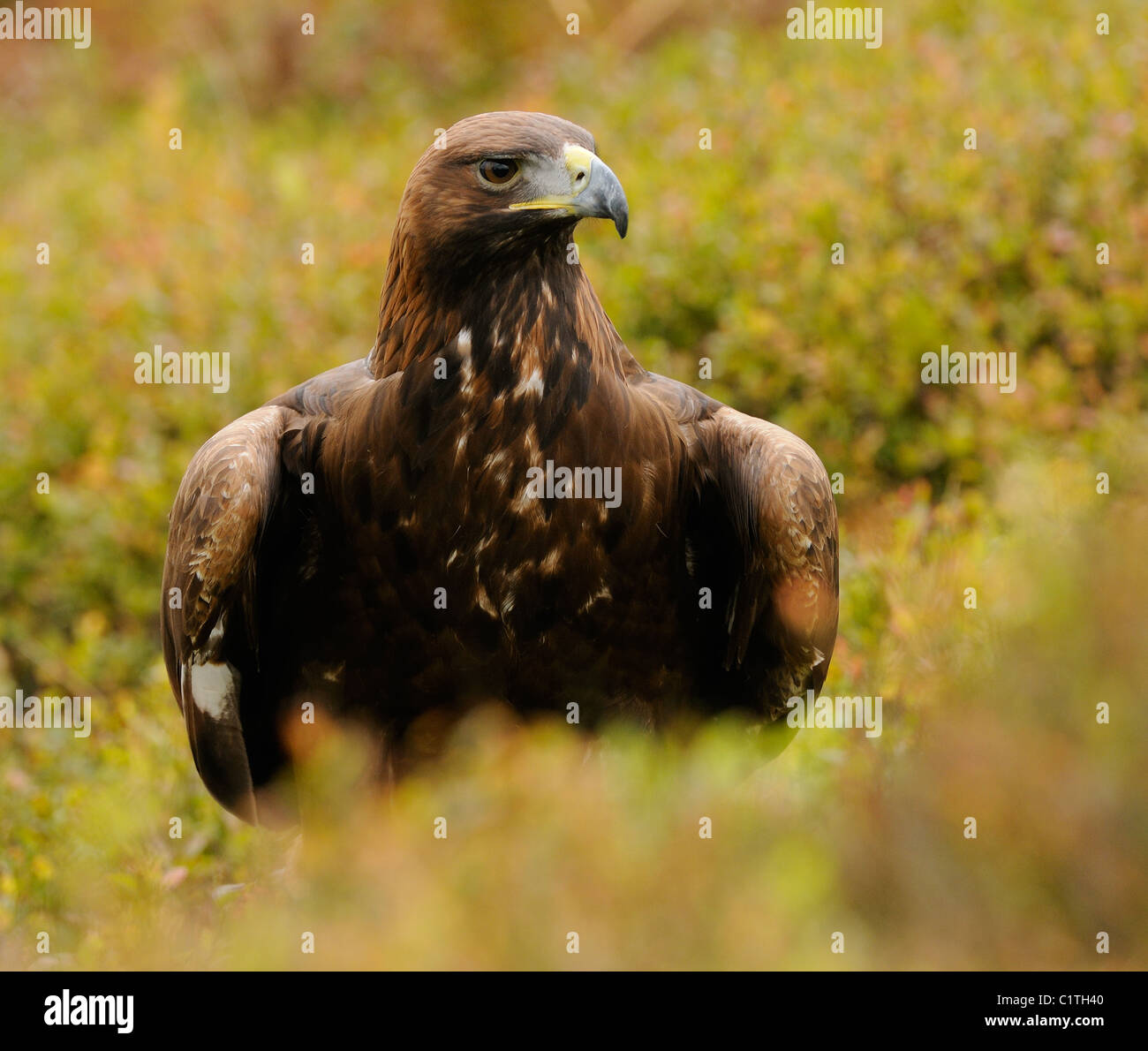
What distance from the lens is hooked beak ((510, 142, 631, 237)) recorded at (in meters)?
4.67

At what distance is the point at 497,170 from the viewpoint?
15.7ft

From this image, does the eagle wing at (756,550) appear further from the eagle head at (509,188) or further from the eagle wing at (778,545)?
the eagle head at (509,188)

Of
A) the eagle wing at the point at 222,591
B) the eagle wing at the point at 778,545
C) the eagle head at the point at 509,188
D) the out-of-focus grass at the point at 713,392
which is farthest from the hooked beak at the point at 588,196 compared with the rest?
the out-of-focus grass at the point at 713,392

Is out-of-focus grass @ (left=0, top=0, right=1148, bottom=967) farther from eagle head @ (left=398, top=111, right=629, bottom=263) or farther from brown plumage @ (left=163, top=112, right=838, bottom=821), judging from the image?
eagle head @ (left=398, top=111, right=629, bottom=263)

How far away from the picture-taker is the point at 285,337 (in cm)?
954

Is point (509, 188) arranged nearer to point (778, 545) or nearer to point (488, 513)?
point (488, 513)

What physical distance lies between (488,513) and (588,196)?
1.02 m

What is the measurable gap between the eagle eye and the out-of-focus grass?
167cm

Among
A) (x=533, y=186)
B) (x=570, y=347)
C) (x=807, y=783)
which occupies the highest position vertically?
(x=533, y=186)

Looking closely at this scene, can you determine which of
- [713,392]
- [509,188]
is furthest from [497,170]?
[713,392]

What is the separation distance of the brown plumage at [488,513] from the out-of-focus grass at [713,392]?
32 centimetres

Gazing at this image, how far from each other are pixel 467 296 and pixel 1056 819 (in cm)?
271

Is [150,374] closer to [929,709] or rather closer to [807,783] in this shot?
[807,783]
